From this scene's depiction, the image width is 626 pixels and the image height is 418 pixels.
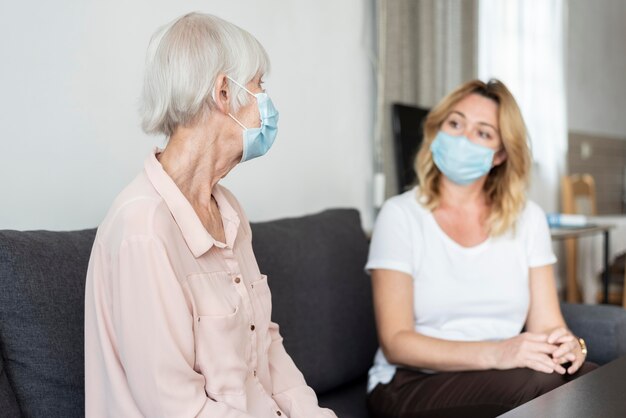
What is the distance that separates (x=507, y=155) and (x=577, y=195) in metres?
2.69

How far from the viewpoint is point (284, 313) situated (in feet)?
→ 5.98

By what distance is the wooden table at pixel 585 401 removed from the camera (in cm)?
111

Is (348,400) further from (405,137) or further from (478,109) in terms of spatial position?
(405,137)

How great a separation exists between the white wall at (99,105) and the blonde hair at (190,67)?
0.54m

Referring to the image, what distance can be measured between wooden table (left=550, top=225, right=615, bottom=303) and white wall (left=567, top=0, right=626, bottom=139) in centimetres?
108

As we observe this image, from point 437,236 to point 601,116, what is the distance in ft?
12.8

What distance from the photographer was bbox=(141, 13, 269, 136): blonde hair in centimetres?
118

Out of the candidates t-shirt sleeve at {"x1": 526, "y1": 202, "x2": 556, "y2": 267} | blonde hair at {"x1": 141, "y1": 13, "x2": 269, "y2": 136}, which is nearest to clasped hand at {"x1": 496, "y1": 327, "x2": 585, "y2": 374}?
t-shirt sleeve at {"x1": 526, "y1": 202, "x2": 556, "y2": 267}

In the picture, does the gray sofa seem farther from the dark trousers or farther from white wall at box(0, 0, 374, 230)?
white wall at box(0, 0, 374, 230)

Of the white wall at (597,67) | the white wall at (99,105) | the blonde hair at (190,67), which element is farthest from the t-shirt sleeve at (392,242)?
the white wall at (597,67)

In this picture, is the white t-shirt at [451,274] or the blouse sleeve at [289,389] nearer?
the blouse sleeve at [289,389]

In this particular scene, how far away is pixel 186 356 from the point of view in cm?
112

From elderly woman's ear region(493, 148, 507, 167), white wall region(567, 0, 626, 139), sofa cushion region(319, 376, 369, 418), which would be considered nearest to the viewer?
sofa cushion region(319, 376, 369, 418)

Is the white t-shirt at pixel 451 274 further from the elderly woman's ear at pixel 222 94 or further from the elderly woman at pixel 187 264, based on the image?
the elderly woman's ear at pixel 222 94
